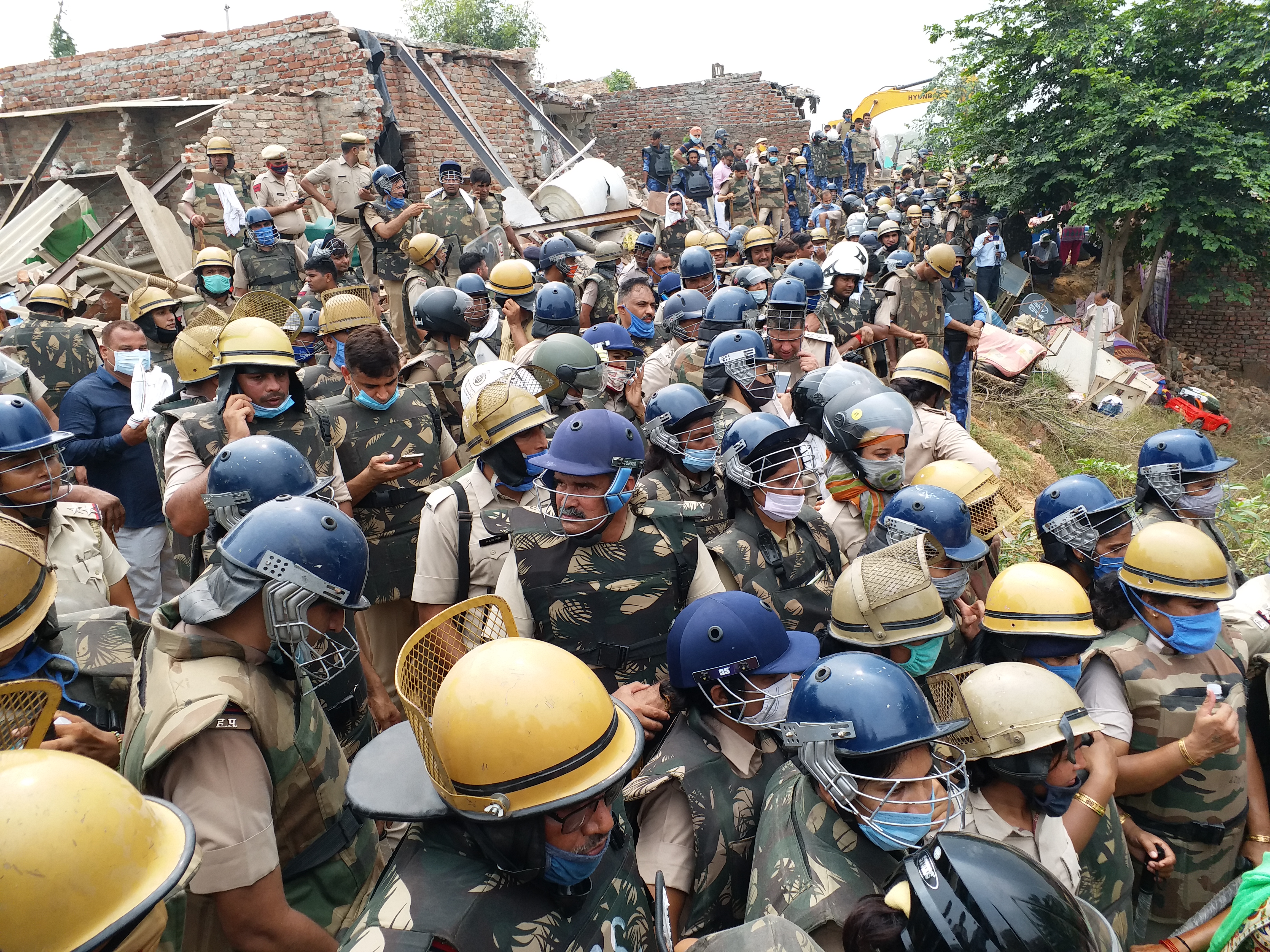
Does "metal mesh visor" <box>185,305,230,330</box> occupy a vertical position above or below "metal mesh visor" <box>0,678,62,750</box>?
above

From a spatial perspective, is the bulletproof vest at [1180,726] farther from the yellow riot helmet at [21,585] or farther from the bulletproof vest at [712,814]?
the yellow riot helmet at [21,585]

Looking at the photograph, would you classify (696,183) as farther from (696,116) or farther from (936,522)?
(936,522)

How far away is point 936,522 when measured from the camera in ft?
12.2

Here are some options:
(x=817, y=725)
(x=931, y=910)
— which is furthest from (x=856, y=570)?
(x=931, y=910)

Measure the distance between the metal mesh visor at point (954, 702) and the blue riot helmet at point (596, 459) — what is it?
1.28 meters

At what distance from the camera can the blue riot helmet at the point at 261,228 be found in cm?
931

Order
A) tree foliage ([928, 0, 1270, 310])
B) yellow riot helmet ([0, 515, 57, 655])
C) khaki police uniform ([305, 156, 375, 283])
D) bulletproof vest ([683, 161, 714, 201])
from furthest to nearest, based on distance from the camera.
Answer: bulletproof vest ([683, 161, 714, 201])
tree foliage ([928, 0, 1270, 310])
khaki police uniform ([305, 156, 375, 283])
yellow riot helmet ([0, 515, 57, 655])

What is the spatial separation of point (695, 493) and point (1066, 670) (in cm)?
203

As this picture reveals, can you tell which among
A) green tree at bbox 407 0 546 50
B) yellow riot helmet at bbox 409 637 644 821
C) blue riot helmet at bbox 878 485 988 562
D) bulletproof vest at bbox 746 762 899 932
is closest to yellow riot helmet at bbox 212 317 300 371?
A: yellow riot helmet at bbox 409 637 644 821

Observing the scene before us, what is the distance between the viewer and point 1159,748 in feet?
10.8

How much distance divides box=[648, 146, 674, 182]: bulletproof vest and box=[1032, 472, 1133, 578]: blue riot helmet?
1820 centimetres

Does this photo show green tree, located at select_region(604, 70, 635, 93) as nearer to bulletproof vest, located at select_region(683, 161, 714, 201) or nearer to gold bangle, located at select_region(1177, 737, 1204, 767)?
bulletproof vest, located at select_region(683, 161, 714, 201)

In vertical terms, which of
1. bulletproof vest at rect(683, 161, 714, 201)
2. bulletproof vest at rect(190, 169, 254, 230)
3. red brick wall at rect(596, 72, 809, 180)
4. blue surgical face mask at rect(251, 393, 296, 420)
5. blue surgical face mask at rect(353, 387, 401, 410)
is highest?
red brick wall at rect(596, 72, 809, 180)

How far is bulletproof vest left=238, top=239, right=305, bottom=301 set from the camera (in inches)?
365
